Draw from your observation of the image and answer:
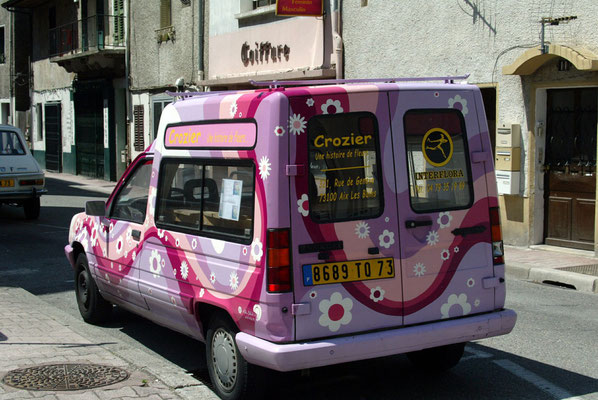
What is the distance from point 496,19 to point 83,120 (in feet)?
66.1

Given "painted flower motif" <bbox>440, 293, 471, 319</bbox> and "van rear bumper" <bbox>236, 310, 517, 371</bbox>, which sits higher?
"painted flower motif" <bbox>440, 293, 471, 319</bbox>

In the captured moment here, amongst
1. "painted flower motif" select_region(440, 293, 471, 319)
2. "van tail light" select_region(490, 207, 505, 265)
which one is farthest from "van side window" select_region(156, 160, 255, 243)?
"van tail light" select_region(490, 207, 505, 265)

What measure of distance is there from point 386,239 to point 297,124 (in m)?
0.95

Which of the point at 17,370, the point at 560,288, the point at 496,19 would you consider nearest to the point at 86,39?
the point at 496,19

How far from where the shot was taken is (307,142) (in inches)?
200

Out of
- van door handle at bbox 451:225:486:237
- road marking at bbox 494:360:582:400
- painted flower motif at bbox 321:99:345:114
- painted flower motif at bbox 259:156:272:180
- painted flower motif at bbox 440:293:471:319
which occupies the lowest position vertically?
road marking at bbox 494:360:582:400

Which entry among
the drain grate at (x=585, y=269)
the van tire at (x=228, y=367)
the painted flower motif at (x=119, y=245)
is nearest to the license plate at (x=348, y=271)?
the van tire at (x=228, y=367)

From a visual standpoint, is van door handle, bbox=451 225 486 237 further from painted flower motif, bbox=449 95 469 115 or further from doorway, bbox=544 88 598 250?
doorway, bbox=544 88 598 250

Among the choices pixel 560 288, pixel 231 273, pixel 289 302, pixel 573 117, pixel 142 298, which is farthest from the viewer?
pixel 573 117

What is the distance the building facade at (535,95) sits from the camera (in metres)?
12.1

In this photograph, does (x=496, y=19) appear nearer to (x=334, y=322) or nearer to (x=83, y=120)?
(x=334, y=322)

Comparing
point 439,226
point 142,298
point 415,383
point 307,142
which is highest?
point 307,142

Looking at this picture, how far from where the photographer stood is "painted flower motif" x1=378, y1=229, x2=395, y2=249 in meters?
5.28

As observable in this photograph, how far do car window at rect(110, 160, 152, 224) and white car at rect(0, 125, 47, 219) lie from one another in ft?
31.1
